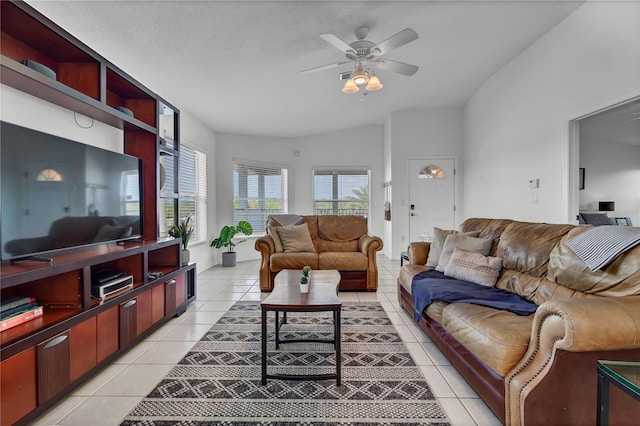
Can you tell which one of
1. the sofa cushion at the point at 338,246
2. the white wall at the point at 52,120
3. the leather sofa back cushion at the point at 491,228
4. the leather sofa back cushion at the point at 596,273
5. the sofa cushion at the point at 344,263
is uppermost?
the white wall at the point at 52,120

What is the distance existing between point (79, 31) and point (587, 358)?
3700mm

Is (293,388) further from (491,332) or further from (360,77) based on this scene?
(360,77)

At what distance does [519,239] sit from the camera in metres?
2.34

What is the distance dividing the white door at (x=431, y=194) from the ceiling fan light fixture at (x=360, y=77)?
3157 mm

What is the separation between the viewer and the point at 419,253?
3.19m

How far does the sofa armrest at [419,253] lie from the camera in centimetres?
316

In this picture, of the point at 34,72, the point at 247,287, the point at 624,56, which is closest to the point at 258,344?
the point at 247,287

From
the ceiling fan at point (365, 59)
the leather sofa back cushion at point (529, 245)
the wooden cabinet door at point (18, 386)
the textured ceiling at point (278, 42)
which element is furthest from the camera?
the ceiling fan at point (365, 59)

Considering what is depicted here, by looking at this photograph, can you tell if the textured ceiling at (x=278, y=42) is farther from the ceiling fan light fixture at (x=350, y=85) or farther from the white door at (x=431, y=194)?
the white door at (x=431, y=194)

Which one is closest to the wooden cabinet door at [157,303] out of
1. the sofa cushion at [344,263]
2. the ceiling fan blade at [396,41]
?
the sofa cushion at [344,263]

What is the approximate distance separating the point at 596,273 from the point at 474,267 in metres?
0.85

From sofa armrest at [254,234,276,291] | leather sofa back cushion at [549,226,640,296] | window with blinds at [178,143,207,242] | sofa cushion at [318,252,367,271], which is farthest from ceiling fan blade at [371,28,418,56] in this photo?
window with blinds at [178,143,207,242]

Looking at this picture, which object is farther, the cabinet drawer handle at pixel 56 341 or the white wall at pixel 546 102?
the white wall at pixel 546 102

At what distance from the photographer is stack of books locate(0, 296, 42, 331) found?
1.46 metres
